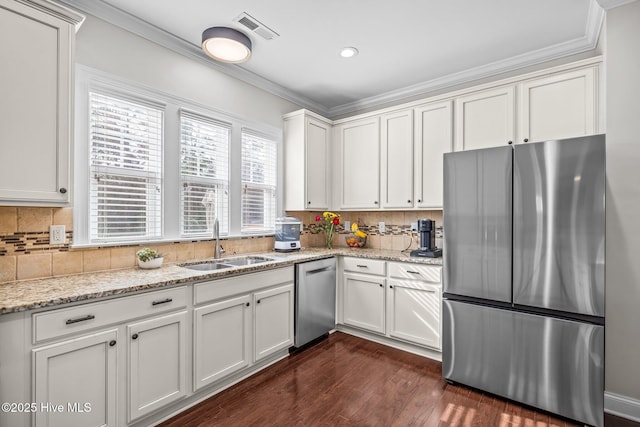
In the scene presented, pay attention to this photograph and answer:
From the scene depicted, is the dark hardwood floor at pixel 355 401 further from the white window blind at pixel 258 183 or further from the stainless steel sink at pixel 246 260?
the white window blind at pixel 258 183

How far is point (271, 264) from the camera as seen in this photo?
2.61m

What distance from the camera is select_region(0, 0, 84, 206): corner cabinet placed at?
62.2 inches

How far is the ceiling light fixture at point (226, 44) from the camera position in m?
2.40

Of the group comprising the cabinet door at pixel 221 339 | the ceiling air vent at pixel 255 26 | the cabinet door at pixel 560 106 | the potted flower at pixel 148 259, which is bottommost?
the cabinet door at pixel 221 339

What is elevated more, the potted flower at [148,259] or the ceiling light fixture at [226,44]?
the ceiling light fixture at [226,44]

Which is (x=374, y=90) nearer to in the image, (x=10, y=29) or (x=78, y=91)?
(x=78, y=91)

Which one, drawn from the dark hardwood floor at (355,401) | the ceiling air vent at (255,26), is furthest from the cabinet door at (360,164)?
the dark hardwood floor at (355,401)

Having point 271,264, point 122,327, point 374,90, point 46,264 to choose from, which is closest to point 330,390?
point 271,264

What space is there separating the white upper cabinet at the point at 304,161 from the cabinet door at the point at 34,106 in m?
2.13

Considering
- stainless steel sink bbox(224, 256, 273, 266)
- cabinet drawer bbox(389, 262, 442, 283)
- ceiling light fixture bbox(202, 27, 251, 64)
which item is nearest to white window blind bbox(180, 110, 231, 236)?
stainless steel sink bbox(224, 256, 273, 266)

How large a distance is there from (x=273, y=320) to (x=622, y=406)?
248 cm

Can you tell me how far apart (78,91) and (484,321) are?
10.5 feet

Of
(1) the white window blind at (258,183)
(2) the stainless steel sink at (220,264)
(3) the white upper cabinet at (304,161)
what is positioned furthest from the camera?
(3) the white upper cabinet at (304,161)

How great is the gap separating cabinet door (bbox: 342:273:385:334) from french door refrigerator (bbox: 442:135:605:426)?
0.75 meters
